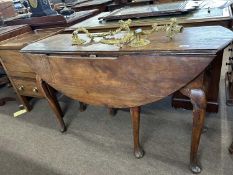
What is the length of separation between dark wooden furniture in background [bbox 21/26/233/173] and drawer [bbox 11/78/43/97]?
20.7 inches

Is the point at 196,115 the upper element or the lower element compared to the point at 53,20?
lower

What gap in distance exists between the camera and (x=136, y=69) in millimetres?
1153

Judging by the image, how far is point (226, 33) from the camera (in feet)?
3.65

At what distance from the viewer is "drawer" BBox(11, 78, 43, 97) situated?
2.03 metres

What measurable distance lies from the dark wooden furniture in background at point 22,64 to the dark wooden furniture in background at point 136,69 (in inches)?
14.4

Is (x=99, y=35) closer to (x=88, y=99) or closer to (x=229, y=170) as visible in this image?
(x=88, y=99)

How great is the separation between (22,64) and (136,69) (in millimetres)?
1210

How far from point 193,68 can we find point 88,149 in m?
1.05

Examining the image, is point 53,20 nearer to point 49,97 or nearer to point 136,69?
point 49,97

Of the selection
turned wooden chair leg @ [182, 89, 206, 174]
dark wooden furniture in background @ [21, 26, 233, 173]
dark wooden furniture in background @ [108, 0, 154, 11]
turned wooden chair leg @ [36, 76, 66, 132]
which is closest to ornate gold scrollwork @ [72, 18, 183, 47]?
dark wooden furniture in background @ [21, 26, 233, 173]

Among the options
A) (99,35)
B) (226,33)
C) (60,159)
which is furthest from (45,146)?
(226,33)

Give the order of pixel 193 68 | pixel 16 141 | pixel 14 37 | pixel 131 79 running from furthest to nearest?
pixel 14 37
pixel 16 141
pixel 131 79
pixel 193 68

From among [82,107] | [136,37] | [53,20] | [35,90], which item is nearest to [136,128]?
[136,37]

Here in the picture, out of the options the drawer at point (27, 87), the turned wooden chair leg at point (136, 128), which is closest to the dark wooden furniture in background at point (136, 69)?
the turned wooden chair leg at point (136, 128)
